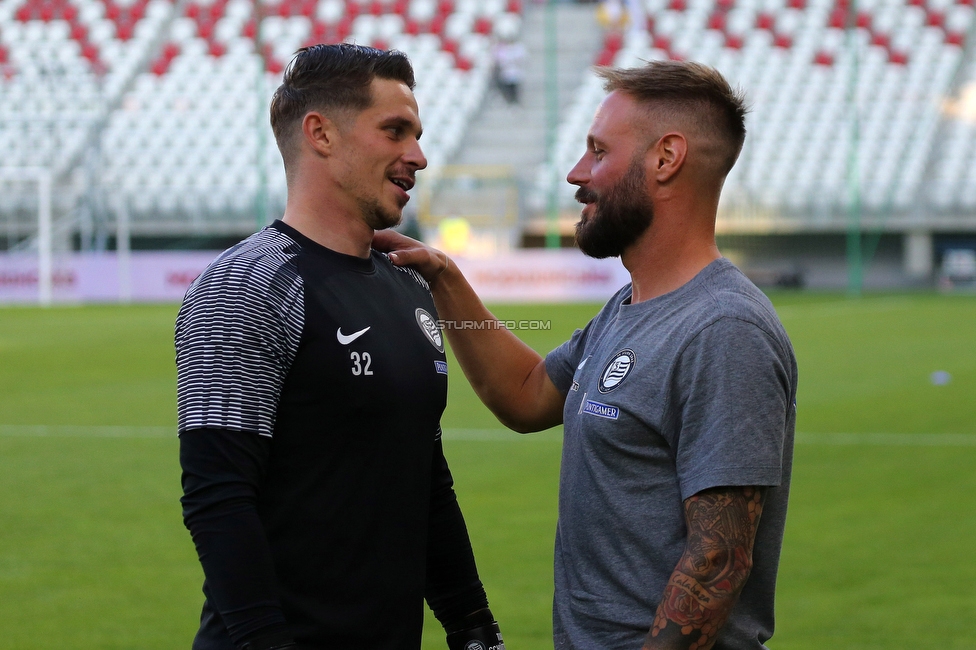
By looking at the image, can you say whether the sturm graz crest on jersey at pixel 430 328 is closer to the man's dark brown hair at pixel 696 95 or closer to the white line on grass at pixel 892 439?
the man's dark brown hair at pixel 696 95

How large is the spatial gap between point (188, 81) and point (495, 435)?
26.9 meters

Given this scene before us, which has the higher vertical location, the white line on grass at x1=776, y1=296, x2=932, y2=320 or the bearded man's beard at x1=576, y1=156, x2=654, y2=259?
the bearded man's beard at x1=576, y1=156, x2=654, y2=259

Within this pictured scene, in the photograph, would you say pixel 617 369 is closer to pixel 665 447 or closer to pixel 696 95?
pixel 665 447

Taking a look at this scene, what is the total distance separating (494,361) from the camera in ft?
9.65

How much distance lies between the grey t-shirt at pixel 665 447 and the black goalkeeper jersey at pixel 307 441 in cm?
33

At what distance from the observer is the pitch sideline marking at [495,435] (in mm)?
8828

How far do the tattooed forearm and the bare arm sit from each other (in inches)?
32.3

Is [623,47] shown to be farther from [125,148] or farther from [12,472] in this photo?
[12,472]

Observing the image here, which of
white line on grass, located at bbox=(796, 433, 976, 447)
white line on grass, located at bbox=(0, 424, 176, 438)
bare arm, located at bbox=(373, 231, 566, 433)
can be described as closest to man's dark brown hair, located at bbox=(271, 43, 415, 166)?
bare arm, located at bbox=(373, 231, 566, 433)

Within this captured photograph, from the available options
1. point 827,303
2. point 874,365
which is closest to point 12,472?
point 874,365

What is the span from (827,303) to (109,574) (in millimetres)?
21210

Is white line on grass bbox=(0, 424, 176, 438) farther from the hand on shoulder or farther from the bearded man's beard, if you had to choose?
the bearded man's beard

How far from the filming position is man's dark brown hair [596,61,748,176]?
7.48ft

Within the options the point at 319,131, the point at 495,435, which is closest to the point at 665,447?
the point at 319,131
